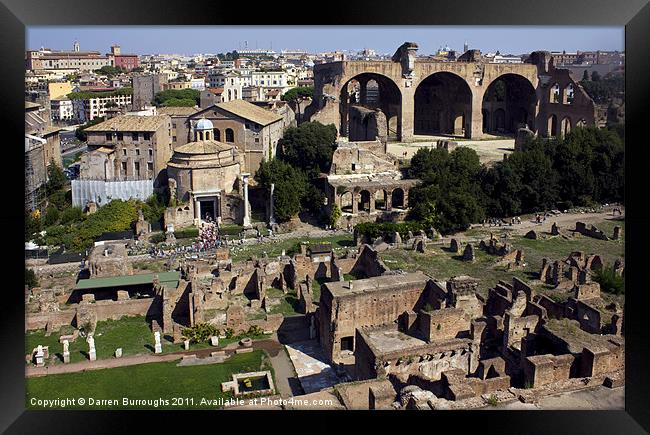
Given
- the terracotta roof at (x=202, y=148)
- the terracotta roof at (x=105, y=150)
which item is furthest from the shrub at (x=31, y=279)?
the terracotta roof at (x=105, y=150)

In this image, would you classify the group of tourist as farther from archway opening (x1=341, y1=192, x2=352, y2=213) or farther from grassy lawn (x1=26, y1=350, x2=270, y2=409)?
grassy lawn (x1=26, y1=350, x2=270, y2=409)

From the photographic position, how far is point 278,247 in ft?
69.9

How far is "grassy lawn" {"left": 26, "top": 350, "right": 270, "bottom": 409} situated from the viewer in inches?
457

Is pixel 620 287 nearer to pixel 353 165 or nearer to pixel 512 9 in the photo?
pixel 512 9

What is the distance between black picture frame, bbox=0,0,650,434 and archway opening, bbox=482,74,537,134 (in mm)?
32437

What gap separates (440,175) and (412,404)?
659 inches

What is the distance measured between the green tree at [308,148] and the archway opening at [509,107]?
49.4ft

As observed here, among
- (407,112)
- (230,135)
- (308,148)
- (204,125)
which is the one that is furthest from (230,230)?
(407,112)

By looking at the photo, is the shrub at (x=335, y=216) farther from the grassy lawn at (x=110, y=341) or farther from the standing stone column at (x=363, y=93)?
the standing stone column at (x=363, y=93)

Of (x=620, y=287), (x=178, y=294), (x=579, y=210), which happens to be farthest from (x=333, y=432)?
(x=579, y=210)

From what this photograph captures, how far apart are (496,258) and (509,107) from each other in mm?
24979

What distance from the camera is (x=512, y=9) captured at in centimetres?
802

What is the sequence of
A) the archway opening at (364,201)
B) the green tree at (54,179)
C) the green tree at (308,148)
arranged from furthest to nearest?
the green tree at (308,148), the green tree at (54,179), the archway opening at (364,201)

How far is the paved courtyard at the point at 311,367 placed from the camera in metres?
12.2
